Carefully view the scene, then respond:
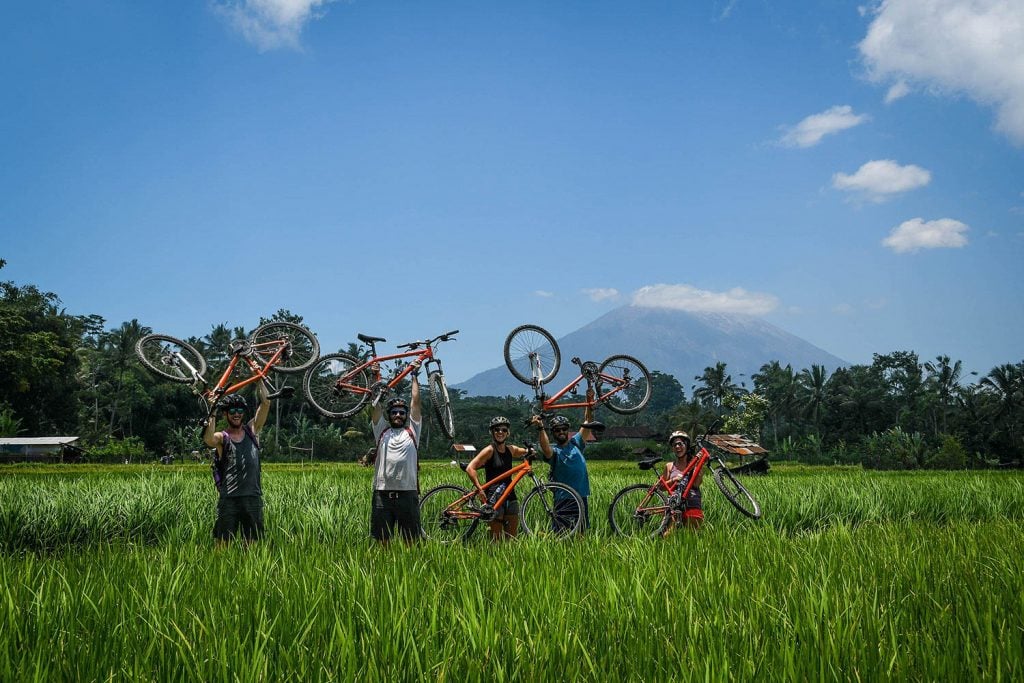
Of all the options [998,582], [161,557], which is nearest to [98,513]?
[161,557]

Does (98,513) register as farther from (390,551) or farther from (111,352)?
(111,352)

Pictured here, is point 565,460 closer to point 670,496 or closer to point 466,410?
point 670,496

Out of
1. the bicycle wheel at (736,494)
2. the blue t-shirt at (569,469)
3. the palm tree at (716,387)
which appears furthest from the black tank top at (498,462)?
the palm tree at (716,387)

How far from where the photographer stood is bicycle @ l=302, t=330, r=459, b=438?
964 centimetres

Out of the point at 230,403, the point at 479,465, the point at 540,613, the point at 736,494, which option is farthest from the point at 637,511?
the point at 540,613

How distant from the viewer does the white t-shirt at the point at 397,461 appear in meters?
6.60

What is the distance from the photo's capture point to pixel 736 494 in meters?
8.59

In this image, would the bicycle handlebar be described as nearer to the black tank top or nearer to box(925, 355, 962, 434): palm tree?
the black tank top

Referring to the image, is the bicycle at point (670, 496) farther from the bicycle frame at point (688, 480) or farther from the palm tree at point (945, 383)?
the palm tree at point (945, 383)

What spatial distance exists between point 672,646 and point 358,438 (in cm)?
4419

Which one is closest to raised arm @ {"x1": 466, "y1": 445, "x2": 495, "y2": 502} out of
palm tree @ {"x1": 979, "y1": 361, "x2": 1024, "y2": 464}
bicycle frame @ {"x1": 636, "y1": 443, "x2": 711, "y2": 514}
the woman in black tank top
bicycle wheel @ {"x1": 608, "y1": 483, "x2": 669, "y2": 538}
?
the woman in black tank top

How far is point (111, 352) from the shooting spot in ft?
194

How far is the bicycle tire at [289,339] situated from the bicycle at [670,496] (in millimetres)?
4883

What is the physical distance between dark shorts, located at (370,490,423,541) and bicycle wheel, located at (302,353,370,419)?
12.8 ft
